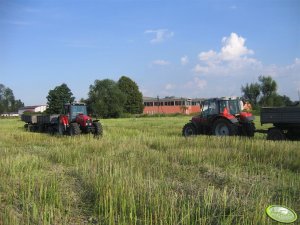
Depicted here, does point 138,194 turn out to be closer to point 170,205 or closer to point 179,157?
point 170,205

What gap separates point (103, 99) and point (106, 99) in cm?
58

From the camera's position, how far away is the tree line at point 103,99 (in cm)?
7150

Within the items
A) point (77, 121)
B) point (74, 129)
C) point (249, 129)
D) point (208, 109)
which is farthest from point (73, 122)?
point (249, 129)

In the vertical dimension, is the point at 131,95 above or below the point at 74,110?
above

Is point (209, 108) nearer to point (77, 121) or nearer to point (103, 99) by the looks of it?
point (77, 121)

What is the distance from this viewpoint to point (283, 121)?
1500 cm

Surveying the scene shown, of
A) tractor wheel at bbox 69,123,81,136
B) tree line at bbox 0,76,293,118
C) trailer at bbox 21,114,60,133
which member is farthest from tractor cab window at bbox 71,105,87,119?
tree line at bbox 0,76,293,118

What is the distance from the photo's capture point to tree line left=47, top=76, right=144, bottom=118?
71500 mm

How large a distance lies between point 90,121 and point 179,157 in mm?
10428

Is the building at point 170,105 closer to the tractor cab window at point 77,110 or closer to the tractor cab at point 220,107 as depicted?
the tractor cab window at point 77,110

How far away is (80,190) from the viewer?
21.8 feet

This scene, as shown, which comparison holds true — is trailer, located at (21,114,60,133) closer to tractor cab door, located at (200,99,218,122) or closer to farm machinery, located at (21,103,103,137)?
farm machinery, located at (21,103,103,137)

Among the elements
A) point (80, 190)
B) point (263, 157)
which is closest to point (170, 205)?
point (80, 190)
